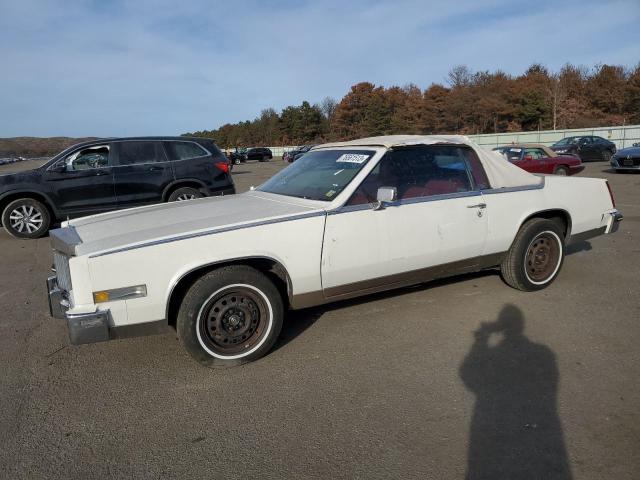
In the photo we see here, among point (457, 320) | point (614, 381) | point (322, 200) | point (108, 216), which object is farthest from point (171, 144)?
point (614, 381)

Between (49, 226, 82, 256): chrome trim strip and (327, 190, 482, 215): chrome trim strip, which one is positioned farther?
(327, 190, 482, 215): chrome trim strip

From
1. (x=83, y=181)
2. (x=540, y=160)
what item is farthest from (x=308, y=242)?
(x=540, y=160)

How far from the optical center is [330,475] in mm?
2361

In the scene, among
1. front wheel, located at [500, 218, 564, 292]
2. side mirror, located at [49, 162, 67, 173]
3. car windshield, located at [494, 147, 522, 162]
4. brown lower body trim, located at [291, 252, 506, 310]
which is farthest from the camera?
car windshield, located at [494, 147, 522, 162]

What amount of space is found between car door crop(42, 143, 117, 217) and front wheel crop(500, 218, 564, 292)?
7008 mm

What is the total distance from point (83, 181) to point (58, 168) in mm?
522

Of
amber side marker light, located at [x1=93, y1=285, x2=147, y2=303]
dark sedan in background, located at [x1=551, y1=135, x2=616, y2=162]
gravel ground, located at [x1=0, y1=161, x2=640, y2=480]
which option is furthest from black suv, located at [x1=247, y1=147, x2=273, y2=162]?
amber side marker light, located at [x1=93, y1=285, x2=147, y2=303]

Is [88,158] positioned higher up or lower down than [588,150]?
higher up

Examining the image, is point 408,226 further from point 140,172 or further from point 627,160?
point 627,160

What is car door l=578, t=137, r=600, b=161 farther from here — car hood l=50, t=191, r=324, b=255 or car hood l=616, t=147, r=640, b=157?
car hood l=50, t=191, r=324, b=255

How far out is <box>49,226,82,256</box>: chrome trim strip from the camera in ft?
10.4

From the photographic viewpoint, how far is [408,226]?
3988mm

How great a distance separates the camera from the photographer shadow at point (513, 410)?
2374 millimetres

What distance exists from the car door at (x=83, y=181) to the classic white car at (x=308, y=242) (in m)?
4.85
